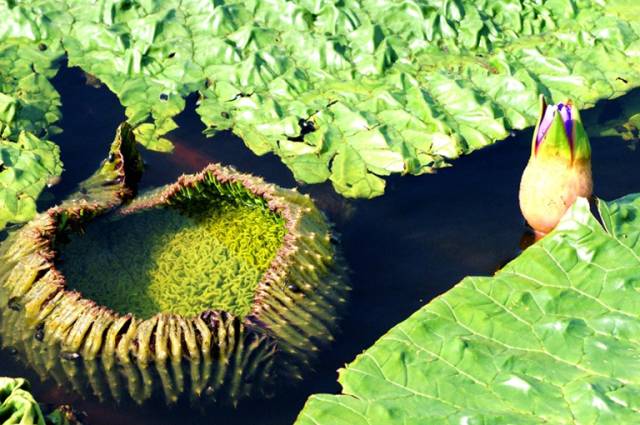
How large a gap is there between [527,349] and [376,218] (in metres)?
2.04

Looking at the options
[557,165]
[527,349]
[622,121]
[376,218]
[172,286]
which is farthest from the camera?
[622,121]

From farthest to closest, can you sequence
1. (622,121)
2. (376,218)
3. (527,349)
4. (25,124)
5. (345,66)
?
1. (345,66)
2. (622,121)
3. (25,124)
4. (376,218)
5. (527,349)

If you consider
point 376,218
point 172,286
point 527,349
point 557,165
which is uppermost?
point 557,165

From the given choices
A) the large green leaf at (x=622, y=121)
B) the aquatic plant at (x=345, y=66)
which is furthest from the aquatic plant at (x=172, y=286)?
the large green leaf at (x=622, y=121)

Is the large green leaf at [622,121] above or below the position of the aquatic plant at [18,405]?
below

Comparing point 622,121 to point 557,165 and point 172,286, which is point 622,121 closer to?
point 557,165

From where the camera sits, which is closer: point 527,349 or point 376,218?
point 527,349

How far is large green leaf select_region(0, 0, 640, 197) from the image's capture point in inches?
264

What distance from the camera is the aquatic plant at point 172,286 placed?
202 inches

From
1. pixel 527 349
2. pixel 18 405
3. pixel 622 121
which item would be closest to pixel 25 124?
pixel 18 405

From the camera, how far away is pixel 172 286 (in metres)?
5.57

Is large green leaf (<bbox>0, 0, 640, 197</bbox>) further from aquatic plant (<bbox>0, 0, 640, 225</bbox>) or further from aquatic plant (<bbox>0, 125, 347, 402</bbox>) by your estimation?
aquatic plant (<bbox>0, 125, 347, 402</bbox>)

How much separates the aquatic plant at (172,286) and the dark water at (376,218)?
0.40 ft

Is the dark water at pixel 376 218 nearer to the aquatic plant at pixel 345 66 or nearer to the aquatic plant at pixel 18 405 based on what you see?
the aquatic plant at pixel 345 66
